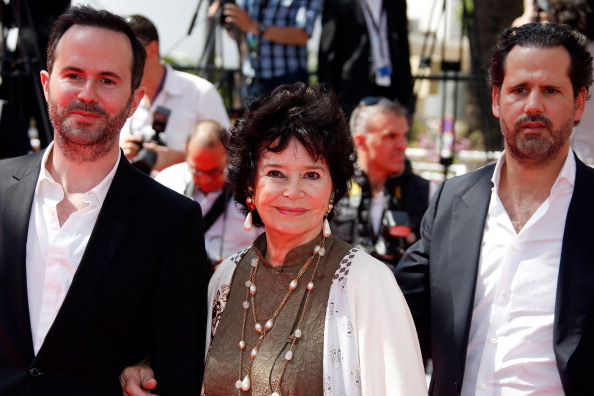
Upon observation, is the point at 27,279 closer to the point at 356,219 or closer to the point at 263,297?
the point at 263,297

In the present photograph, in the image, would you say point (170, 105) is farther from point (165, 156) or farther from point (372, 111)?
point (372, 111)

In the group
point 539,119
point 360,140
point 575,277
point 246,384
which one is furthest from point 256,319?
point 360,140

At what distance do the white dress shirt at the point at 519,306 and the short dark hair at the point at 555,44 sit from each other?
33 cm

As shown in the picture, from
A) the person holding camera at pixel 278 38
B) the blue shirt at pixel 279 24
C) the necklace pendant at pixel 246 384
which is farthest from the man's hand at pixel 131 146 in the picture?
the necklace pendant at pixel 246 384

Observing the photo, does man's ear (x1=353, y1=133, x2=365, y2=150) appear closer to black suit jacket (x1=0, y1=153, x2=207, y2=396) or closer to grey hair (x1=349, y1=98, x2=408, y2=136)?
grey hair (x1=349, y1=98, x2=408, y2=136)

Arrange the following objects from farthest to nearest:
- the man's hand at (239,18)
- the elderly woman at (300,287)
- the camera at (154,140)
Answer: the man's hand at (239,18)
the camera at (154,140)
the elderly woman at (300,287)

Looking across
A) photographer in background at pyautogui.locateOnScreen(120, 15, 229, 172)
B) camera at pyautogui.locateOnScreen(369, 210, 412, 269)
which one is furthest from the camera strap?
camera at pyautogui.locateOnScreen(369, 210, 412, 269)

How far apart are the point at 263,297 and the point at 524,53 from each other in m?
1.37

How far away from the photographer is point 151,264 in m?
2.80

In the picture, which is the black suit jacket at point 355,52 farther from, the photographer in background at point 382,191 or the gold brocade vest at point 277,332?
the gold brocade vest at point 277,332

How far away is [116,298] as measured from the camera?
108 inches

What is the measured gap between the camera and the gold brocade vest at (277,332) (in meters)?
2.65

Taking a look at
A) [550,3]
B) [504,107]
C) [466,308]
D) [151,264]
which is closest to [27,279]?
[151,264]

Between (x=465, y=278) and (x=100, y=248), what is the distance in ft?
4.40
